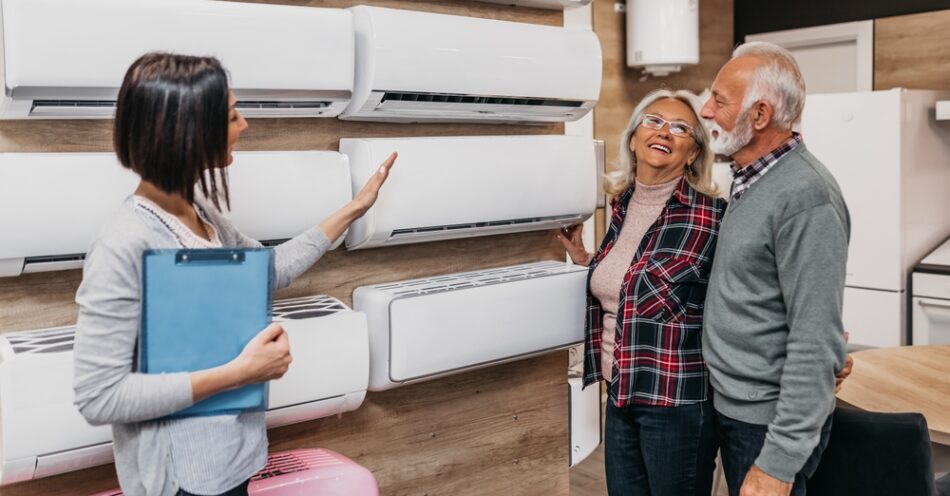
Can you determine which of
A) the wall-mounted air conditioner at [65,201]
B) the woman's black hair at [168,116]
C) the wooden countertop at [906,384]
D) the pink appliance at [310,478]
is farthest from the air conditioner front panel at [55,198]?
the wooden countertop at [906,384]

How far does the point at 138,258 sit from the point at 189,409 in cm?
23

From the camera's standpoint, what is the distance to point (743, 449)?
1.67 meters

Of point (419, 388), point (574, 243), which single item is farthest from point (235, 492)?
point (574, 243)

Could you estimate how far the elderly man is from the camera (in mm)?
1485

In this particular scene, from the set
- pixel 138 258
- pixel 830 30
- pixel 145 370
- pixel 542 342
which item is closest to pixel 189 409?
pixel 145 370

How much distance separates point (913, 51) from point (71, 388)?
4114 millimetres

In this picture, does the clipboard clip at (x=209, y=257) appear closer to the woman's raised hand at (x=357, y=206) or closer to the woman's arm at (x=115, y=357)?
the woman's arm at (x=115, y=357)

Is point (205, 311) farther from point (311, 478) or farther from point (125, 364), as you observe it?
point (311, 478)

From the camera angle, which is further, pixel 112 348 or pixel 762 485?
A: pixel 762 485

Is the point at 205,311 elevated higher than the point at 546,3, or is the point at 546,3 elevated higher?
the point at 546,3

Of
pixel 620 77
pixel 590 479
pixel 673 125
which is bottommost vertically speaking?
pixel 590 479

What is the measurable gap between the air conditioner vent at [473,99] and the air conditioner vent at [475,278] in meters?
0.43

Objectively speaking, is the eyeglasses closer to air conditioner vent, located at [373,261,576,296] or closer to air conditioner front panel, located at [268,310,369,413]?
air conditioner vent, located at [373,261,576,296]

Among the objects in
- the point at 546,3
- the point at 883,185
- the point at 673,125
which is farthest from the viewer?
the point at 883,185
